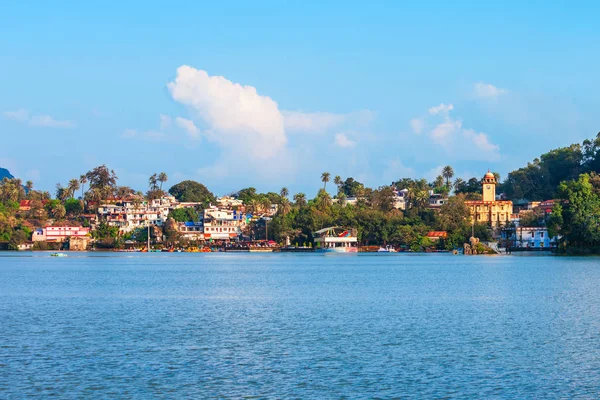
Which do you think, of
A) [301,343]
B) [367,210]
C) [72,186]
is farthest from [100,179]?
[301,343]

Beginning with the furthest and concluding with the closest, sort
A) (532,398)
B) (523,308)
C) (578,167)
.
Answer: (578,167)
(523,308)
(532,398)

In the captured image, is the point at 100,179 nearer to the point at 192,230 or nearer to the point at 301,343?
the point at 192,230

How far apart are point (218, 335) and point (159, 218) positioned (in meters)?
155

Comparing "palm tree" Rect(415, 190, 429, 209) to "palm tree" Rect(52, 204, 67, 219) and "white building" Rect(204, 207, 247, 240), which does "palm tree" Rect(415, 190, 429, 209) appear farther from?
"palm tree" Rect(52, 204, 67, 219)

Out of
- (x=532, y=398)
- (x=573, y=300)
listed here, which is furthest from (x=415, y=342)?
(x=573, y=300)

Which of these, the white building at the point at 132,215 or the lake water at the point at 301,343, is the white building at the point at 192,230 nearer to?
the white building at the point at 132,215

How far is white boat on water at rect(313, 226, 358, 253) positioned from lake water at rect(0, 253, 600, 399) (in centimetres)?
10908

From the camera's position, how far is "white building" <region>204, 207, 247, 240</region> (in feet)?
601

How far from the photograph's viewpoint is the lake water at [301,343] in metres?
23.1

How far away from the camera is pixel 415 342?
101 ft

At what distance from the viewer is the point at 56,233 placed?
176375mm

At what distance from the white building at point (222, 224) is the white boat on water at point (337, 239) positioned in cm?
2481

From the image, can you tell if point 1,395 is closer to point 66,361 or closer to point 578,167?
point 66,361

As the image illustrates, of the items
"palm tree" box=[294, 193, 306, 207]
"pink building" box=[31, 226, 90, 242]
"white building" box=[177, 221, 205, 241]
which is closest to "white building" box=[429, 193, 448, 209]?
"palm tree" box=[294, 193, 306, 207]
